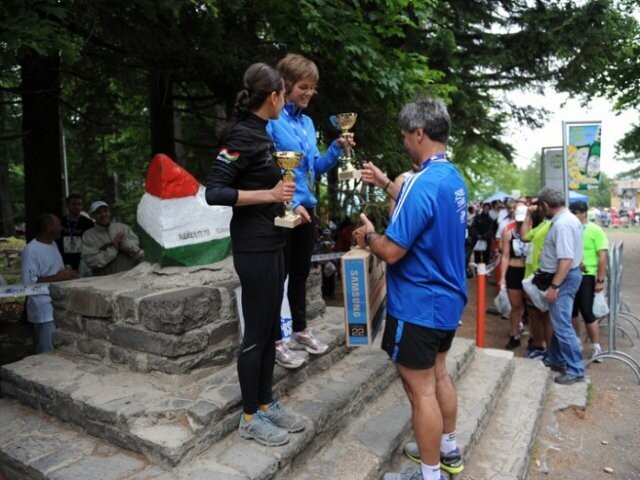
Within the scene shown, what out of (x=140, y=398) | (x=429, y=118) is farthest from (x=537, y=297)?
(x=140, y=398)

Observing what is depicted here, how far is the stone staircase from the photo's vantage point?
268cm

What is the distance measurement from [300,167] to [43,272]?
3426mm

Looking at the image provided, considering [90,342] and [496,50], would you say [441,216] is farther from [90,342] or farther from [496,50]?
[496,50]

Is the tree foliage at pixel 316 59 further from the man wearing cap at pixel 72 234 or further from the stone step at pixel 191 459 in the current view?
the stone step at pixel 191 459

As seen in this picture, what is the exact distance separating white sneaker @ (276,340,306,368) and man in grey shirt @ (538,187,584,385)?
3.23 metres

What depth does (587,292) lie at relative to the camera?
238 inches

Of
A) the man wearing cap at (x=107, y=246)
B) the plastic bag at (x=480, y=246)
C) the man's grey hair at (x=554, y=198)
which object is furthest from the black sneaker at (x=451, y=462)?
the plastic bag at (x=480, y=246)

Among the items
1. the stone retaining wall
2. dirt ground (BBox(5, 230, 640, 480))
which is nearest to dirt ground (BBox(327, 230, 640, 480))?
dirt ground (BBox(5, 230, 640, 480))

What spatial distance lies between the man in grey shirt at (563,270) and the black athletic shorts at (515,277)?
53.3 inches

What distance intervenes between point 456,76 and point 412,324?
8230 mm

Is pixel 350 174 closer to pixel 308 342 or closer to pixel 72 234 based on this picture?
pixel 308 342

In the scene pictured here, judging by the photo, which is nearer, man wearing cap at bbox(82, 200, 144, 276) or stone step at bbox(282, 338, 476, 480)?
stone step at bbox(282, 338, 476, 480)

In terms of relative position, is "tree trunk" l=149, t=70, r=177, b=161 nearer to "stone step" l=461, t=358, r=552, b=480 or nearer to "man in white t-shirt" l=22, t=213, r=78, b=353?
"man in white t-shirt" l=22, t=213, r=78, b=353

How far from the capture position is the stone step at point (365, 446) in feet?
9.38
